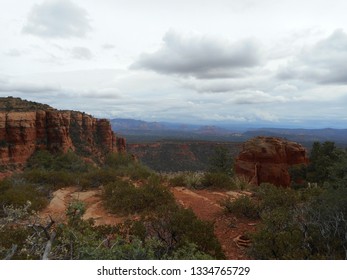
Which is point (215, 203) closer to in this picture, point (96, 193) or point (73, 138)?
point (96, 193)

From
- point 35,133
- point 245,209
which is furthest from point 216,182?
point 35,133

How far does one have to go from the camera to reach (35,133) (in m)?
46.7

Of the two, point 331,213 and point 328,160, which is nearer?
point 331,213

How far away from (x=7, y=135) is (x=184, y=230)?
149ft

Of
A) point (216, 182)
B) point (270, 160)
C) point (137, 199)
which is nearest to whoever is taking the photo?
point (137, 199)

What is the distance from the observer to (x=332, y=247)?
4.91 metres

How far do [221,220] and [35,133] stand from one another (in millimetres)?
45302

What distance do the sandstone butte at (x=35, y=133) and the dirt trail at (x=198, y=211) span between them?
1398 inches

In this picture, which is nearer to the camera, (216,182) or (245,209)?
(245,209)

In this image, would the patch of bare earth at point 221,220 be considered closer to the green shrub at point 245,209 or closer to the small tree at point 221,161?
the green shrub at point 245,209

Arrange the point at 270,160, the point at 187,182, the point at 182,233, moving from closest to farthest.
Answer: the point at 182,233, the point at 187,182, the point at 270,160

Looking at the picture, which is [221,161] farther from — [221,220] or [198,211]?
[221,220]

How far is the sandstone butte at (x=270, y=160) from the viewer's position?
33.2 metres
